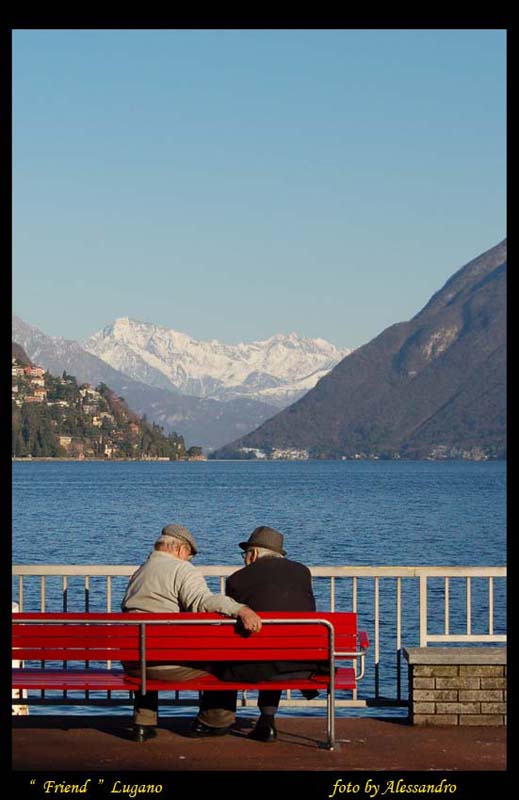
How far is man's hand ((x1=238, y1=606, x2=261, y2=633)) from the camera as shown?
7496mm

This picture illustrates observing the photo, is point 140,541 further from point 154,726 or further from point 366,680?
point 154,726

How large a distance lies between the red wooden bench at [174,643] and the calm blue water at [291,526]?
15.8 m

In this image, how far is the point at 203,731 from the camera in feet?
27.1

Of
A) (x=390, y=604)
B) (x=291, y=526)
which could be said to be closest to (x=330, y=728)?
(x=390, y=604)

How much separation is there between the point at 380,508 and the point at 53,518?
24.8 metres

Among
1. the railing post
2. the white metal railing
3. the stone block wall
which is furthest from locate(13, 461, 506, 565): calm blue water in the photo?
the stone block wall

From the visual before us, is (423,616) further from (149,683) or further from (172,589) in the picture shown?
(149,683)

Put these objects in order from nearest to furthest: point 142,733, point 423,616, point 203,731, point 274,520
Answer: point 142,733 → point 203,731 → point 423,616 → point 274,520

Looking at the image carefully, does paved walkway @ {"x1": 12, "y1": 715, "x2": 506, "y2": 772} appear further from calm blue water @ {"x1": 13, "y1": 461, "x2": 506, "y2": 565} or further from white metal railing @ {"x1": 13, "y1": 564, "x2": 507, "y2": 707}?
calm blue water @ {"x1": 13, "y1": 461, "x2": 506, "y2": 565}

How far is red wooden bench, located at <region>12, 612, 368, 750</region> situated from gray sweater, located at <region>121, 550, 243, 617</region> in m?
0.12

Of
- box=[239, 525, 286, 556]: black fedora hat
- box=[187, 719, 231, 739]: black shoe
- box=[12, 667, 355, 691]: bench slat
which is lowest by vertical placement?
box=[187, 719, 231, 739]: black shoe

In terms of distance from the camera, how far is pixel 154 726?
8.25 metres

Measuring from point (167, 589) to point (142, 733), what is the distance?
0.91 m
